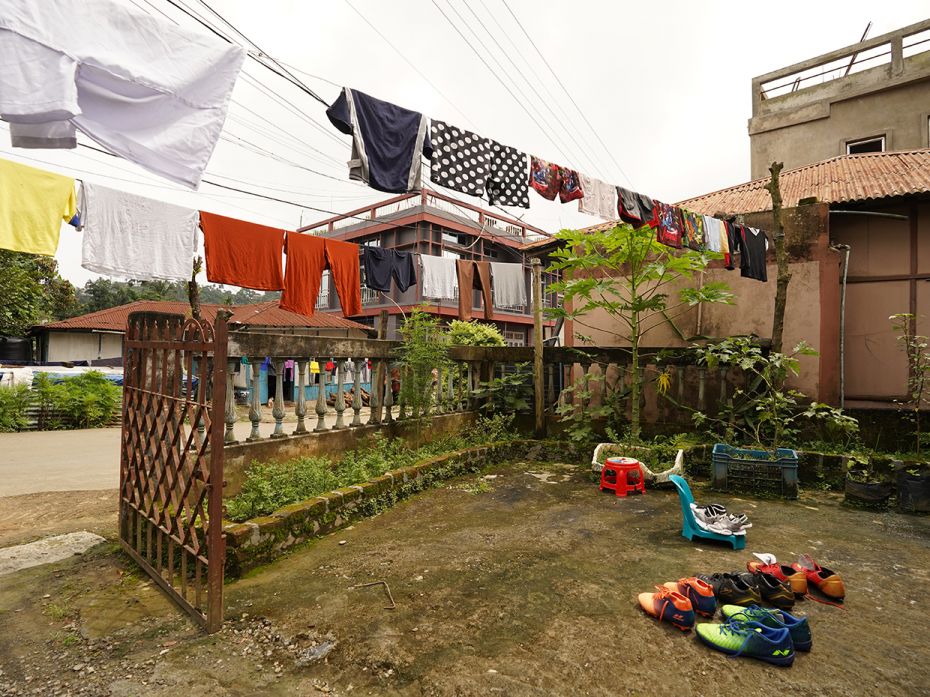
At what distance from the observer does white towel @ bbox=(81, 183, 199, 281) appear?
477 centimetres

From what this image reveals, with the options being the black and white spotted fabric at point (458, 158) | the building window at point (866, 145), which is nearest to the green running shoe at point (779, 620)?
the black and white spotted fabric at point (458, 158)

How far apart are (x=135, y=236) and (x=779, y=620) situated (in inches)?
241

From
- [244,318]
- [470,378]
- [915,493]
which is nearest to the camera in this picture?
[915,493]

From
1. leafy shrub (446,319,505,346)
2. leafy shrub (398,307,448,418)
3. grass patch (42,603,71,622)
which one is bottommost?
grass patch (42,603,71,622)

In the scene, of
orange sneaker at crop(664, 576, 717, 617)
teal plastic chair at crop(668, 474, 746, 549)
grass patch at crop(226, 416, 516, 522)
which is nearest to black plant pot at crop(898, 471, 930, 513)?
teal plastic chair at crop(668, 474, 746, 549)

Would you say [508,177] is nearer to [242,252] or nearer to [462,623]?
[242,252]

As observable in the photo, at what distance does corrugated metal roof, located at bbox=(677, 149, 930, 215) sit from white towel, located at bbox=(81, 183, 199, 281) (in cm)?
855

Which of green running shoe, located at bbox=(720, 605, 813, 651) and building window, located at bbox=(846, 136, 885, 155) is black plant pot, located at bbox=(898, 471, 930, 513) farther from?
building window, located at bbox=(846, 136, 885, 155)

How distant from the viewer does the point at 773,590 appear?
2797 millimetres

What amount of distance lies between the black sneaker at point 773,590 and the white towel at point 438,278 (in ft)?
20.8

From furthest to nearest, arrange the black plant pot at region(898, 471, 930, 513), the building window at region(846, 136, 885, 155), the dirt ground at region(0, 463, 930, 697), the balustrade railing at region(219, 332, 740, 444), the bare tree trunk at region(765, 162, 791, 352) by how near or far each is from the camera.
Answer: the building window at region(846, 136, 885, 155)
the bare tree trunk at region(765, 162, 791, 352)
the balustrade railing at region(219, 332, 740, 444)
the black plant pot at region(898, 471, 930, 513)
the dirt ground at region(0, 463, 930, 697)

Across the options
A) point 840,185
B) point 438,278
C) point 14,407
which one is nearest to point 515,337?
point 438,278

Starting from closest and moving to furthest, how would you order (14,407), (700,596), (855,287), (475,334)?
(700,596) → (855,287) → (14,407) → (475,334)

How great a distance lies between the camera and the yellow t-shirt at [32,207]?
4055 mm
